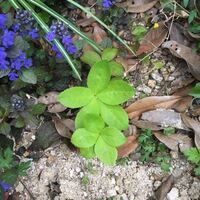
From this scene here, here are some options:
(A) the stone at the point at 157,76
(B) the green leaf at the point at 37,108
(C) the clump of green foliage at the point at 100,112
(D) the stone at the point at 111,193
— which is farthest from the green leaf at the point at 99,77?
(D) the stone at the point at 111,193

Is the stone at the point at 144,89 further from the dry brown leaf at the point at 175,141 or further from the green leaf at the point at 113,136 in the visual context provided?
the green leaf at the point at 113,136

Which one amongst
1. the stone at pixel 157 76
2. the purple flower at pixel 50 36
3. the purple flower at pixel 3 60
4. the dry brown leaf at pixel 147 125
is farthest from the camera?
the stone at pixel 157 76

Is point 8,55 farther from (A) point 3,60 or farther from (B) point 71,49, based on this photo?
(B) point 71,49

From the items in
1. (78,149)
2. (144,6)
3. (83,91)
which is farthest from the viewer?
(144,6)

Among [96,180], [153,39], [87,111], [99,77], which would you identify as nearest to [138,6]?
[153,39]

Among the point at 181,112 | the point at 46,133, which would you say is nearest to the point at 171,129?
the point at 181,112

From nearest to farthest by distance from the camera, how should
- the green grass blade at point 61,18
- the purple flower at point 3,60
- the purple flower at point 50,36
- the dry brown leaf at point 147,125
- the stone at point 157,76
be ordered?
the purple flower at point 3,60
the purple flower at point 50,36
the green grass blade at point 61,18
the dry brown leaf at point 147,125
the stone at point 157,76

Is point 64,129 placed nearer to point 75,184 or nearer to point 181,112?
point 75,184
